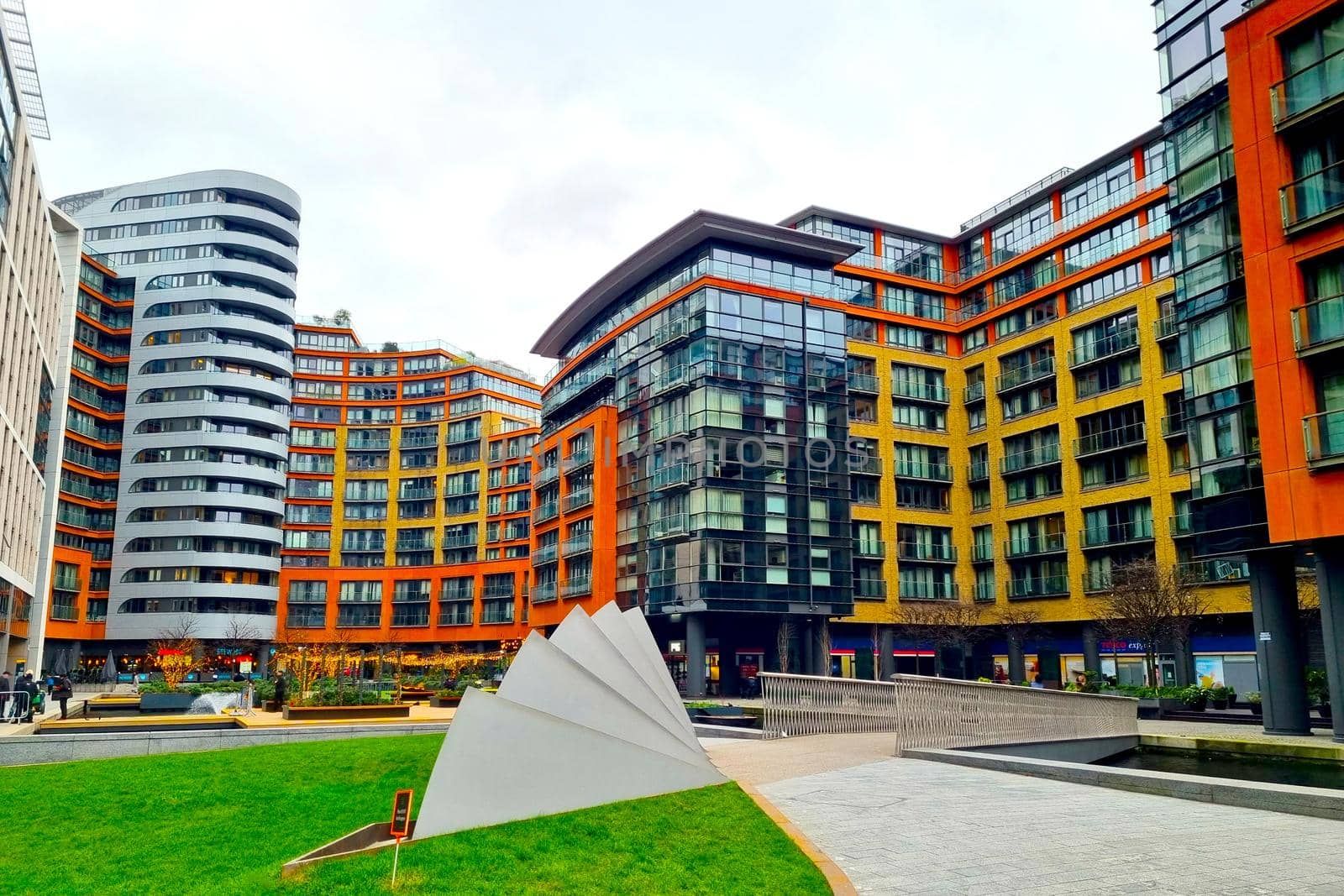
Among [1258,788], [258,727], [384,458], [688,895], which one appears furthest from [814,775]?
[384,458]

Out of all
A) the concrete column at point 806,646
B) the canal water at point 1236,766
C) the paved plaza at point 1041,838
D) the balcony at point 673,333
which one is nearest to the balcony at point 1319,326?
the canal water at point 1236,766

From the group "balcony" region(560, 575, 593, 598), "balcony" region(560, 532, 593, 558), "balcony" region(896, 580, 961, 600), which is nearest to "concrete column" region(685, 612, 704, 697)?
Result: "balcony" region(560, 575, 593, 598)

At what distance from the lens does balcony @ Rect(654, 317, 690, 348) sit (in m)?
56.8

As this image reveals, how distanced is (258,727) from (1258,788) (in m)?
20.1

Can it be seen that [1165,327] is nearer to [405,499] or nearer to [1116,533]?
[1116,533]

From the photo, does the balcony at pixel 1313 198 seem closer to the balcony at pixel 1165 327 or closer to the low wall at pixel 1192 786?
the low wall at pixel 1192 786

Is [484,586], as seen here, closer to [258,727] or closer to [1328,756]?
[258,727]

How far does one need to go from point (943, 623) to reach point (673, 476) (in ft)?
63.6

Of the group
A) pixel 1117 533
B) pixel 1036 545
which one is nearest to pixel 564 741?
pixel 1117 533

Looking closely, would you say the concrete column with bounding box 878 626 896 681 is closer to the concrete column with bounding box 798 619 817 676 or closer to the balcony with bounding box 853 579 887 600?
the balcony with bounding box 853 579 887 600

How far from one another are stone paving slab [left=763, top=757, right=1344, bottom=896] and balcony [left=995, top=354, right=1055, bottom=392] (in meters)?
51.3

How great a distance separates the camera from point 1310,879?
9.03 metres

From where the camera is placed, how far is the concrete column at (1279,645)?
27.0 metres

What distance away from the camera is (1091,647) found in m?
59.1
